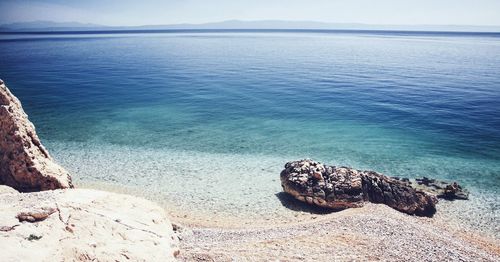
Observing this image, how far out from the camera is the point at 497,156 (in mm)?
29531

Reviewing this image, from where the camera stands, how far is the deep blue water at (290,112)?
30562 millimetres

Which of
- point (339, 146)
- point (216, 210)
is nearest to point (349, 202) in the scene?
point (216, 210)

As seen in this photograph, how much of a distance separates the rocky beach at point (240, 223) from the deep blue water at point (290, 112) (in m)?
6.51

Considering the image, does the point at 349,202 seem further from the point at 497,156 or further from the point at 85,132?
the point at 85,132

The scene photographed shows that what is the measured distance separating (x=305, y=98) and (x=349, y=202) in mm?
32474

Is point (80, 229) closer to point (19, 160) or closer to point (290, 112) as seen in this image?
point (19, 160)

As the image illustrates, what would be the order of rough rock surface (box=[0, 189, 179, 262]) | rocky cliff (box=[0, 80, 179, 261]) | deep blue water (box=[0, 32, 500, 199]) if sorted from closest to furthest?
rough rock surface (box=[0, 189, 179, 262]), rocky cliff (box=[0, 80, 179, 261]), deep blue water (box=[0, 32, 500, 199])

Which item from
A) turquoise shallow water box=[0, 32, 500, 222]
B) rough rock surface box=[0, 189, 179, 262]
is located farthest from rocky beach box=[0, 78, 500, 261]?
turquoise shallow water box=[0, 32, 500, 222]

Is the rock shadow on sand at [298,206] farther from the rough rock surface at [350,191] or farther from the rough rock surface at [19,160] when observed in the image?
the rough rock surface at [19,160]

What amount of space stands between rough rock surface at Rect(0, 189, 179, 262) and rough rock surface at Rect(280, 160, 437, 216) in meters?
9.97

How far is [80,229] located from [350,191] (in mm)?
15503

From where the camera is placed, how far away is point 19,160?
55.6 feet

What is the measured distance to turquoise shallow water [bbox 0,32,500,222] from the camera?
25484mm

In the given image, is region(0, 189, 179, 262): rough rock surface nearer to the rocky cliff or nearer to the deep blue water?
the rocky cliff
